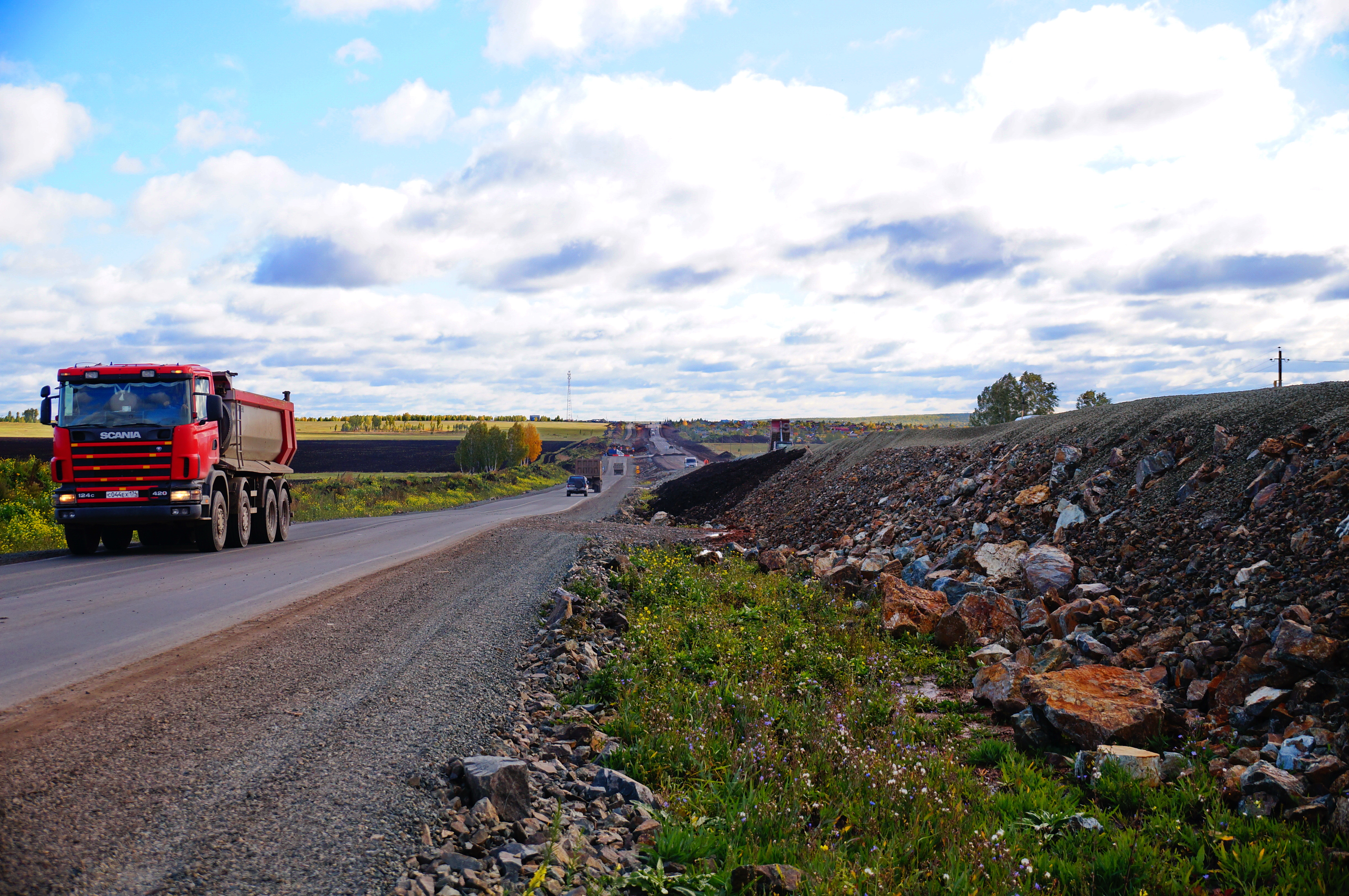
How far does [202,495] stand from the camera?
620 inches

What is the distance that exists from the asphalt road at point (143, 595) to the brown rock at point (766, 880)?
597 centimetres

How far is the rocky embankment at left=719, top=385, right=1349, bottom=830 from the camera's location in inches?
223

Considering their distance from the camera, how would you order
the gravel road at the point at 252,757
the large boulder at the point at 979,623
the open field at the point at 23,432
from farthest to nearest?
the open field at the point at 23,432, the large boulder at the point at 979,623, the gravel road at the point at 252,757

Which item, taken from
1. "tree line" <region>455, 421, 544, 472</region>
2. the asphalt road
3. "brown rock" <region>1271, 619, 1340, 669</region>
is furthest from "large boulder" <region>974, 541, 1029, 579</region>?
"tree line" <region>455, 421, 544, 472</region>

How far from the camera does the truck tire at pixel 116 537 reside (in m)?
16.5

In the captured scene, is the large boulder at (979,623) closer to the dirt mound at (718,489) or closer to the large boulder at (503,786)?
the large boulder at (503,786)

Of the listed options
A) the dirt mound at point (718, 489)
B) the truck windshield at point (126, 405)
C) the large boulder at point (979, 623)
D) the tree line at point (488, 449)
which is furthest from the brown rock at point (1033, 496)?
the tree line at point (488, 449)

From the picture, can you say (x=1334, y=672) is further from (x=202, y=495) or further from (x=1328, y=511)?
(x=202, y=495)

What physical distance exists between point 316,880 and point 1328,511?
33.3 feet

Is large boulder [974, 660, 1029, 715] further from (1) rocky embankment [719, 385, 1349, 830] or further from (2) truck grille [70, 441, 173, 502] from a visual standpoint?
(2) truck grille [70, 441, 173, 502]

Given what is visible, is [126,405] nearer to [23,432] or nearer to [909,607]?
[909,607]

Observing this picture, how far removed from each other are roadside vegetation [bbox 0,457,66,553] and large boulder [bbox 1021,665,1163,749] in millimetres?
20791

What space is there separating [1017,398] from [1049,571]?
49190 millimetres

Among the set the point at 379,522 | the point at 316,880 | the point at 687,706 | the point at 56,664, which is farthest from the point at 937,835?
the point at 379,522
